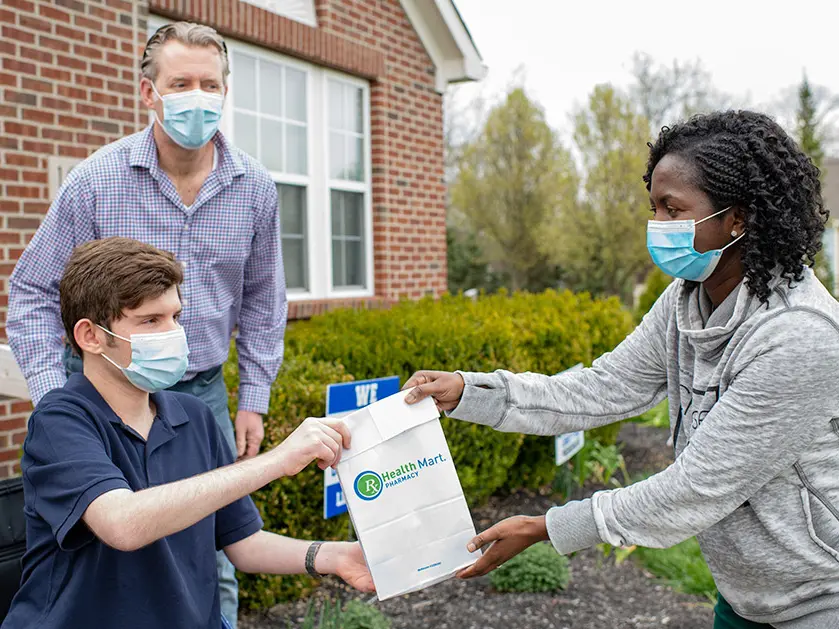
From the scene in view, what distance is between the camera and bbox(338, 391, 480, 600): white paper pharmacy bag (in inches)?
83.3

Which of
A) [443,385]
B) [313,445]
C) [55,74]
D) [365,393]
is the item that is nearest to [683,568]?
[365,393]

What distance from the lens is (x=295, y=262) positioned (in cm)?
718

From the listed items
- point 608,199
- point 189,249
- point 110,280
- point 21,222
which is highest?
point 608,199

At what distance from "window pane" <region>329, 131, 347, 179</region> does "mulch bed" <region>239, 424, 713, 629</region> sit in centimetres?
406

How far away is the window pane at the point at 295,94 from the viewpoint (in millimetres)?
6957

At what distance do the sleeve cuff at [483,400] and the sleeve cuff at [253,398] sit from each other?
106 cm

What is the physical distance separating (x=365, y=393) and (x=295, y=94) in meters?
3.87

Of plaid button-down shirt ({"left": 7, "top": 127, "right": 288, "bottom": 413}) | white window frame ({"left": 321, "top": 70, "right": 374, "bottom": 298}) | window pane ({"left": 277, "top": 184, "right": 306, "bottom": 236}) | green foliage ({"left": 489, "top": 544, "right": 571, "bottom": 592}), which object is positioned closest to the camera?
plaid button-down shirt ({"left": 7, "top": 127, "right": 288, "bottom": 413})

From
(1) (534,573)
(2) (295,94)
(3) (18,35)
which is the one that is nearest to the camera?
(1) (534,573)

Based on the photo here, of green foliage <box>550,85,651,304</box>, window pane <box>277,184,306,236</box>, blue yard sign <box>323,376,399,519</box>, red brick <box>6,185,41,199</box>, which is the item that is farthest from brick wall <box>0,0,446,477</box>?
green foliage <box>550,85,651,304</box>

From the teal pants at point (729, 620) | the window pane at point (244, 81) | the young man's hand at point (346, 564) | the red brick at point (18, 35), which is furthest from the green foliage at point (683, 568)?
the red brick at point (18, 35)

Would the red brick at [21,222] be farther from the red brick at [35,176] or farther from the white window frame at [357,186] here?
the white window frame at [357,186]

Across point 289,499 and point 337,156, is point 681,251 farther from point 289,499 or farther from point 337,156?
point 337,156

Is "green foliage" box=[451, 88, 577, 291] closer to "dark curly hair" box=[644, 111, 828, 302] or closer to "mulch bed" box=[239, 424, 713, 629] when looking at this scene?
"mulch bed" box=[239, 424, 713, 629]
